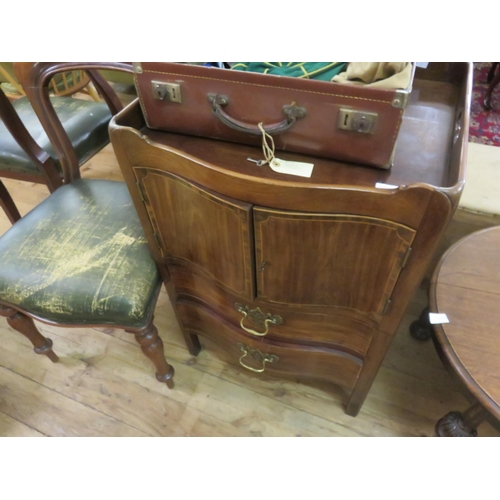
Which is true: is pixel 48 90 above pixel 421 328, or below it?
above

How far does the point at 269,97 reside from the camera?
532 millimetres

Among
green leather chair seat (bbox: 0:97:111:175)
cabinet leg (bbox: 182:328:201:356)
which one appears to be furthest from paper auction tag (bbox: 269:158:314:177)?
green leather chair seat (bbox: 0:97:111:175)

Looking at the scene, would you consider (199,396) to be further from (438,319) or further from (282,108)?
(282,108)

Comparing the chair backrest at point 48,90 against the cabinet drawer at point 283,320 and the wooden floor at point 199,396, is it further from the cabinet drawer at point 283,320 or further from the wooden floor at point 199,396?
the wooden floor at point 199,396

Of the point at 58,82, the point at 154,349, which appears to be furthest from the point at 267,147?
the point at 58,82

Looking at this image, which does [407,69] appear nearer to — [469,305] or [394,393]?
[469,305]

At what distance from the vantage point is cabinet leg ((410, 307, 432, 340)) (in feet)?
3.97

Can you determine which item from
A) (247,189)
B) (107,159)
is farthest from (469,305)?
(107,159)

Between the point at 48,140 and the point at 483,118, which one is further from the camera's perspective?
the point at 483,118

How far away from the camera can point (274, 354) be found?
921 millimetres

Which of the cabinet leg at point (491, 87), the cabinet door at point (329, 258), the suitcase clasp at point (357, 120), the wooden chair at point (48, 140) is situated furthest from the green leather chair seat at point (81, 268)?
the cabinet leg at point (491, 87)

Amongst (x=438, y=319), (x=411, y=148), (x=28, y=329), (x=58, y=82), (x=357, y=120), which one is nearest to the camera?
(x=357, y=120)

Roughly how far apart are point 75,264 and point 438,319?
2.82 ft
